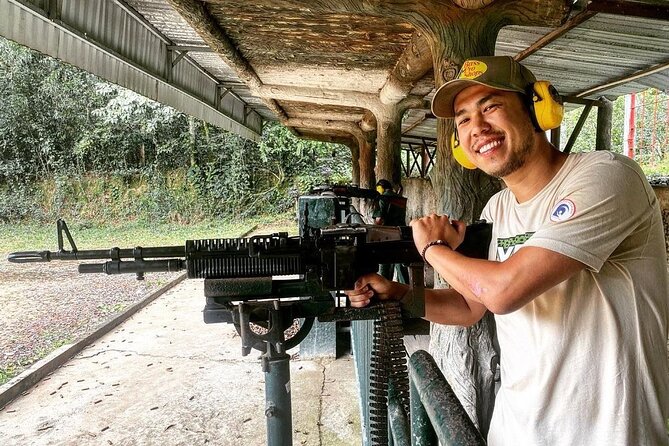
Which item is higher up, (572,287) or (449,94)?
(449,94)

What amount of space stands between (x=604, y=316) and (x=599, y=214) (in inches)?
12.3

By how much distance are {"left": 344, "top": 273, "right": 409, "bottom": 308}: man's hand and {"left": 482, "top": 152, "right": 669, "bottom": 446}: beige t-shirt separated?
531 millimetres

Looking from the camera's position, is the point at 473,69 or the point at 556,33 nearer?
the point at 473,69

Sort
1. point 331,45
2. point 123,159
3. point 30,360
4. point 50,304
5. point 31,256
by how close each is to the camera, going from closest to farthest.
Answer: point 31,256 → point 331,45 → point 30,360 → point 50,304 → point 123,159

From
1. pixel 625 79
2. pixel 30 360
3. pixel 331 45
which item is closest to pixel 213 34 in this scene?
pixel 331 45

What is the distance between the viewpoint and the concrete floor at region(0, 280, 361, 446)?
396 centimetres

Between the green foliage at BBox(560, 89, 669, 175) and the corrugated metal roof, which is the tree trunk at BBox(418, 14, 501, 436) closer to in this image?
the corrugated metal roof

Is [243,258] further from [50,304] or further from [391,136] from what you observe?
[50,304]

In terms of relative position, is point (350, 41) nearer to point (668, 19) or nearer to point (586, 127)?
point (668, 19)

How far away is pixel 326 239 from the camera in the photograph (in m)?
1.76

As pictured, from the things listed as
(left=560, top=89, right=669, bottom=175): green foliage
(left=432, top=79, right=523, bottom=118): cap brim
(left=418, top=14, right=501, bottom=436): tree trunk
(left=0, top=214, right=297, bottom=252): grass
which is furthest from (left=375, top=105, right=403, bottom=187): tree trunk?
(left=560, top=89, right=669, bottom=175): green foliage

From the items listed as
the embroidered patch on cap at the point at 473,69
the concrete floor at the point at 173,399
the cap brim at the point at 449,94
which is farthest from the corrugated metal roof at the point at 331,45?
the concrete floor at the point at 173,399

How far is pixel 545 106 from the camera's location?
1665 mm

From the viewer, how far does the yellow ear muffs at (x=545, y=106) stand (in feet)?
5.36
